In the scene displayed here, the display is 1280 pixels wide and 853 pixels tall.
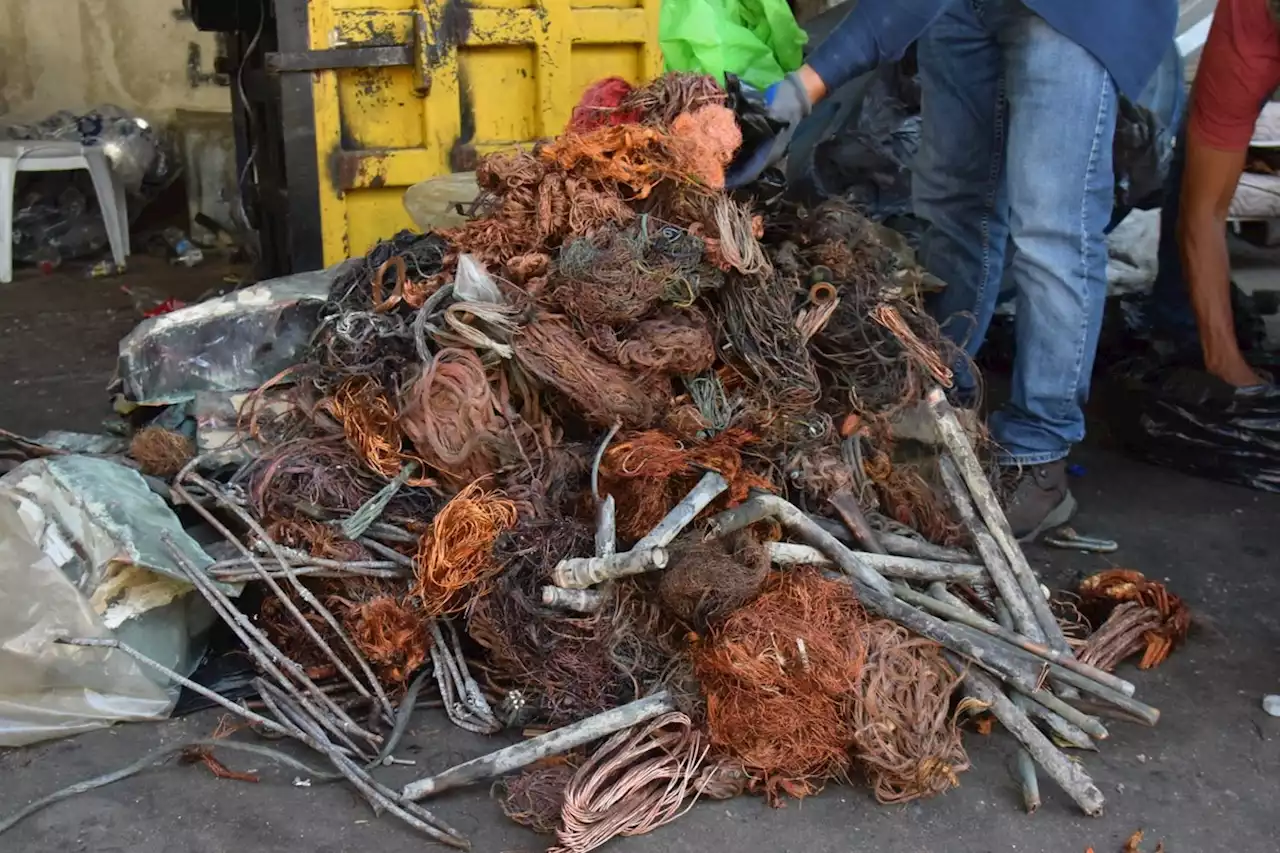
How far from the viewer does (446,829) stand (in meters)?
2.03

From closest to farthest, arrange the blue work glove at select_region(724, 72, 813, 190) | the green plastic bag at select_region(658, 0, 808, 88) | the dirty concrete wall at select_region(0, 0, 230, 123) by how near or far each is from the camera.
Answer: the blue work glove at select_region(724, 72, 813, 190)
the green plastic bag at select_region(658, 0, 808, 88)
the dirty concrete wall at select_region(0, 0, 230, 123)

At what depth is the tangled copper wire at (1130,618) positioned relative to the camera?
103 inches

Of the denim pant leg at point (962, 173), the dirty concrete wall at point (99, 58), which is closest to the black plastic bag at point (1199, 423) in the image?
the denim pant leg at point (962, 173)

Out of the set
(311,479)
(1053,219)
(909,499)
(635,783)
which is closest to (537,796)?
(635,783)

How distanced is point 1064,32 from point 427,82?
232cm

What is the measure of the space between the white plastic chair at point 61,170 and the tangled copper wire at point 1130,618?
267 inches

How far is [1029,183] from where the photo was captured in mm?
3049

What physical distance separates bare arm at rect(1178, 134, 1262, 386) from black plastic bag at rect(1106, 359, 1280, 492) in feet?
0.29

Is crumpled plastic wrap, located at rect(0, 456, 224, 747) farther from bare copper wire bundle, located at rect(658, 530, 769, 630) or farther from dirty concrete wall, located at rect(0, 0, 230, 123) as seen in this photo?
dirty concrete wall, located at rect(0, 0, 230, 123)

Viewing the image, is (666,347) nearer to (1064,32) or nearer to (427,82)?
(1064,32)

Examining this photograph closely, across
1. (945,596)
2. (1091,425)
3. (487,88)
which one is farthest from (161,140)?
(945,596)

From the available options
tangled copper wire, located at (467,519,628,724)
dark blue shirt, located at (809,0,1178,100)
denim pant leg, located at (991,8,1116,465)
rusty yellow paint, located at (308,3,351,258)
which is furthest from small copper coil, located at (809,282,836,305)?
rusty yellow paint, located at (308,3,351,258)

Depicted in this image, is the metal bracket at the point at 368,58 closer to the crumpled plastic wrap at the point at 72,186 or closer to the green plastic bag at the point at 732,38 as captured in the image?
the green plastic bag at the point at 732,38

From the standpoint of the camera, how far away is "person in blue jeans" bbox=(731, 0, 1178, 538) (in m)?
2.91
